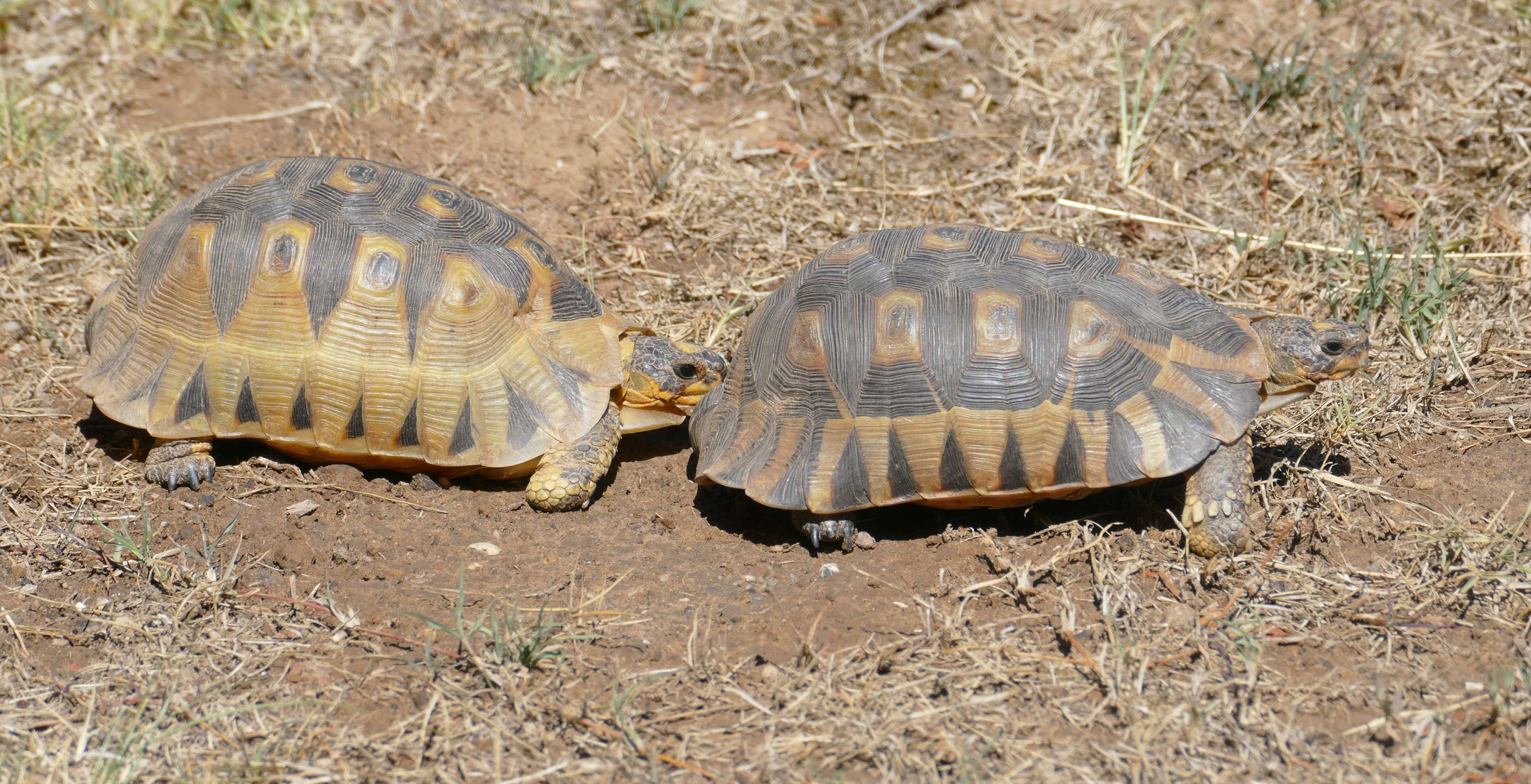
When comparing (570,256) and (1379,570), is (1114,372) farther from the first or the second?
(570,256)

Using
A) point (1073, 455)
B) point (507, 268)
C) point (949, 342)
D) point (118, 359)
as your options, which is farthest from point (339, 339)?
point (1073, 455)

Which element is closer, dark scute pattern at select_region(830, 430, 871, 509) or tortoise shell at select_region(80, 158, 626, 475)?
dark scute pattern at select_region(830, 430, 871, 509)

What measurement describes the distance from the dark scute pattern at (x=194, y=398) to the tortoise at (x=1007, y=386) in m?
1.78

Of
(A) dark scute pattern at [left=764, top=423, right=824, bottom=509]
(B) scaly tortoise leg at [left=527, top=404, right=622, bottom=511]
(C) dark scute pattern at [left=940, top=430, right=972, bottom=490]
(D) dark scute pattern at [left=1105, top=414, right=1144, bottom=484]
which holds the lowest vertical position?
(B) scaly tortoise leg at [left=527, top=404, right=622, bottom=511]

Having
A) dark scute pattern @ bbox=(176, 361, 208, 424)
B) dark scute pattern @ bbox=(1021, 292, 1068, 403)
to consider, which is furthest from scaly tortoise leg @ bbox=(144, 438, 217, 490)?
dark scute pattern @ bbox=(1021, 292, 1068, 403)

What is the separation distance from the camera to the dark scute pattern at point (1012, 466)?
3.37 m

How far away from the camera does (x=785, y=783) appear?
2697 millimetres

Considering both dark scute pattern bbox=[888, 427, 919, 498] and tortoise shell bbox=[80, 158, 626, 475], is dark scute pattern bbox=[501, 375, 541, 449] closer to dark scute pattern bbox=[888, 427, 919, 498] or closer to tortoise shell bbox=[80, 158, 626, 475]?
tortoise shell bbox=[80, 158, 626, 475]

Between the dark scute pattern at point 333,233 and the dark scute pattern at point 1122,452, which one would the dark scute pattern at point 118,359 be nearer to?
the dark scute pattern at point 333,233

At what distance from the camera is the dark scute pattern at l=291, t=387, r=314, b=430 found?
378cm

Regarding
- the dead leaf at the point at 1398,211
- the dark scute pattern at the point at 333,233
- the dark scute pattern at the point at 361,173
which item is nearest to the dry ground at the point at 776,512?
the dead leaf at the point at 1398,211

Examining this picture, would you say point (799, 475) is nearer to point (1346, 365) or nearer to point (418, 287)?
point (418, 287)

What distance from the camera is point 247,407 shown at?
3811mm

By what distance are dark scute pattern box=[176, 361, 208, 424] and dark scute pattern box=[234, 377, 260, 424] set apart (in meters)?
0.12
